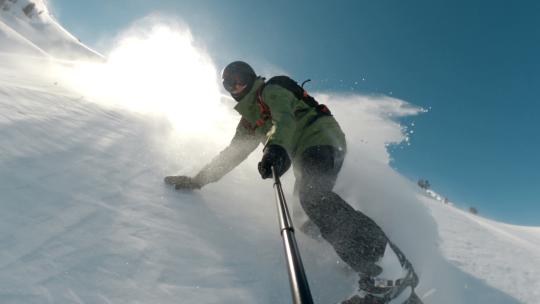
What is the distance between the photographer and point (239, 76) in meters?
4.36

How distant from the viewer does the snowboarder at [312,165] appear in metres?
2.66

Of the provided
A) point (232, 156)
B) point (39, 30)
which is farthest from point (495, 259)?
point (39, 30)

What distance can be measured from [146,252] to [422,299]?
6.80 feet

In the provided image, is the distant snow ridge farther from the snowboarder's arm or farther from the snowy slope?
the snowy slope

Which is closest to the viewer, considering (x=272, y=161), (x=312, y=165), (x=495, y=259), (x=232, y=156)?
(x=272, y=161)

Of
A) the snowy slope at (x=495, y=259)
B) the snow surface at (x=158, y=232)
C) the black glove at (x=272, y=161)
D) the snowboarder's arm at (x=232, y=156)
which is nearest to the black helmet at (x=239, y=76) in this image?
the snowboarder's arm at (x=232, y=156)

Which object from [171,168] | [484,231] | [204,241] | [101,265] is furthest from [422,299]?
[484,231]

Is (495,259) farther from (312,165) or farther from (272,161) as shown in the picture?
(272,161)

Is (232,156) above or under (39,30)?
under

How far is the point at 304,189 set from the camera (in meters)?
3.23

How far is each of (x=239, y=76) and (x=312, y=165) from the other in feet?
5.01

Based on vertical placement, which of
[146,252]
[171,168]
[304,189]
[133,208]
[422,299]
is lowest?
[422,299]

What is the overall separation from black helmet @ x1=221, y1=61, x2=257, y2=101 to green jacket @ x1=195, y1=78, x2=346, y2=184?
0.07 m

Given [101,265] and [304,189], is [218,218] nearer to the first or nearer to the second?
[304,189]
